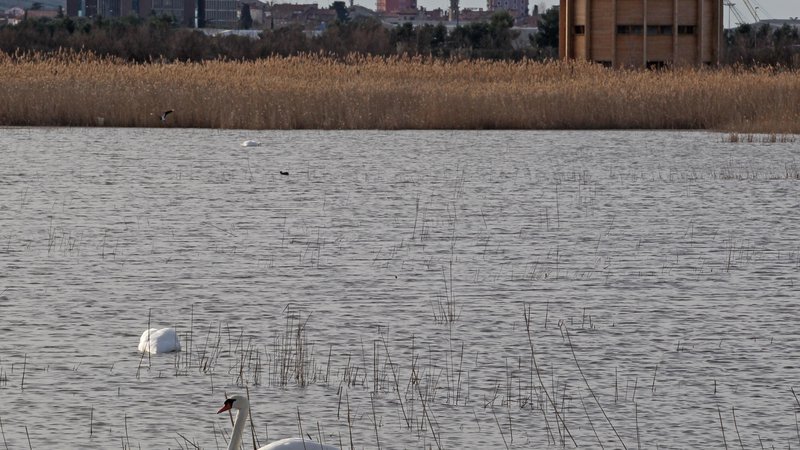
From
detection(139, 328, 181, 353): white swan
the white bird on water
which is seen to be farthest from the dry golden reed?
detection(139, 328, 181, 353): white swan

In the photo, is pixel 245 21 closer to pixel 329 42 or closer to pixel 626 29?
pixel 329 42

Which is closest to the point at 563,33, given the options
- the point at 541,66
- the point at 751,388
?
the point at 541,66

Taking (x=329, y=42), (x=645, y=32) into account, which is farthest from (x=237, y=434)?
(x=329, y=42)

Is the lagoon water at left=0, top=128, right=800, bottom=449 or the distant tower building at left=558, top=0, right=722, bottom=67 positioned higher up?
the distant tower building at left=558, top=0, right=722, bottom=67

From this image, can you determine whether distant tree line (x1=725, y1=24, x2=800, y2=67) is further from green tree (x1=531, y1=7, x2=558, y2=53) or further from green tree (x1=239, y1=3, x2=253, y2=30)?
green tree (x1=239, y1=3, x2=253, y2=30)

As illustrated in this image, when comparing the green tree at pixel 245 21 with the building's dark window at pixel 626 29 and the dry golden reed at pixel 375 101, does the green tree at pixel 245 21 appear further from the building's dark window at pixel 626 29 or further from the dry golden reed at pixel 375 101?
the dry golden reed at pixel 375 101

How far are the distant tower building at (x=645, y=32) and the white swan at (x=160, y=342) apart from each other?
1508 inches

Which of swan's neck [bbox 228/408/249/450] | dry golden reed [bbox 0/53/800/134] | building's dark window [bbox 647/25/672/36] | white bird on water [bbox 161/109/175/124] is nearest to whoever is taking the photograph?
swan's neck [bbox 228/408/249/450]

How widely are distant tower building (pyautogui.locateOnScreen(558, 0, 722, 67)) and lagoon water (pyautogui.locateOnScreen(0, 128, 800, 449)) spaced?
24.4m

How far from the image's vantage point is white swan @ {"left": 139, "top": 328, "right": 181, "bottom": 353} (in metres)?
10.2

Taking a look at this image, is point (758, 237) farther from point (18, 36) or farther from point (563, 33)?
point (18, 36)

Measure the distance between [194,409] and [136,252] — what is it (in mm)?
6495

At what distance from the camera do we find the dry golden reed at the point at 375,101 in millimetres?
34125

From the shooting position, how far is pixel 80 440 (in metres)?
8.09
